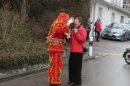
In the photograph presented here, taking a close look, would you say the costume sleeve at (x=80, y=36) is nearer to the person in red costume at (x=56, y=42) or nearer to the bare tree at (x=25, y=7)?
the person in red costume at (x=56, y=42)

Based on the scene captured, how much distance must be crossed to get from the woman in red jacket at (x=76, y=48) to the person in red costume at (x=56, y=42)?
291 mm

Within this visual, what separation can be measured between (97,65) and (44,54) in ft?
8.52

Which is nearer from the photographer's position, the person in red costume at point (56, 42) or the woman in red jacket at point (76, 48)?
the person in red costume at point (56, 42)

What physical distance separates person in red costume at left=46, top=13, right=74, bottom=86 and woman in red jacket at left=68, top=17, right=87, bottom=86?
0.96 feet

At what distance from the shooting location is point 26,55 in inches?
355

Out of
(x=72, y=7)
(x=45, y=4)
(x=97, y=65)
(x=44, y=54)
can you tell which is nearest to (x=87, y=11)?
(x=72, y=7)

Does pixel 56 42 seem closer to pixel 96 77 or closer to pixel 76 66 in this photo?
pixel 76 66

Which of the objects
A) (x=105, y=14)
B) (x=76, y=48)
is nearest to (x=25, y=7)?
(x=76, y=48)

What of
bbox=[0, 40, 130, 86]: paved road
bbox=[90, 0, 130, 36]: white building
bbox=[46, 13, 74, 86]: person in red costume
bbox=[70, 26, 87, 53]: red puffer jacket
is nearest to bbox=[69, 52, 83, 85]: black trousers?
bbox=[70, 26, 87, 53]: red puffer jacket

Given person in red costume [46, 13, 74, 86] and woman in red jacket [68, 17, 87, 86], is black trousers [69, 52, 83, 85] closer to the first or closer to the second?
woman in red jacket [68, 17, 87, 86]

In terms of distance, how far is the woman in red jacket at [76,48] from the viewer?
24.1ft

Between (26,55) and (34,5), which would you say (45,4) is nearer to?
(34,5)

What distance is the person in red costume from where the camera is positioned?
7035 millimetres

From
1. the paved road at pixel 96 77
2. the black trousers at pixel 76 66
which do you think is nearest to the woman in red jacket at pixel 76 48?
the black trousers at pixel 76 66
